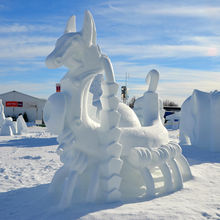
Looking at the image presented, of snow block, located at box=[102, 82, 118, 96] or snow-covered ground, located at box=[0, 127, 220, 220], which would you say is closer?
snow-covered ground, located at box=[0, 127, 220, 220]

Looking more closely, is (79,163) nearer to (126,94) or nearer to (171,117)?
(126,94)

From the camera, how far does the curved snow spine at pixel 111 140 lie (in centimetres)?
418

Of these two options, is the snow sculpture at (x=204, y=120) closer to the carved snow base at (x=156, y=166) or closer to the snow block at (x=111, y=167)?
the carved snow base at (x=156, y=166)

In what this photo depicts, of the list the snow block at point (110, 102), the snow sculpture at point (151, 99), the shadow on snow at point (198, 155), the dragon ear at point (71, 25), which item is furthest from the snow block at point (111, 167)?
the shadow on snow at point (198, 155)

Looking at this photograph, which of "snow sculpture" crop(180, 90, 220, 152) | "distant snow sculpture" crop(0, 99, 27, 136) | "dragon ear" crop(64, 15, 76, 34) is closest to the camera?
"dragon ear" crop(64, 15, 76, 34)

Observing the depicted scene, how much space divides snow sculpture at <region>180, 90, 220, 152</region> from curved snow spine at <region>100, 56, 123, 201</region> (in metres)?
7.00

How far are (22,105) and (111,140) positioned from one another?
27092mm

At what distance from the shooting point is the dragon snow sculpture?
405cm

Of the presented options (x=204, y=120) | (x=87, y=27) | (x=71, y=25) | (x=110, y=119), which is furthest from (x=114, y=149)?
(x=204, y=120)

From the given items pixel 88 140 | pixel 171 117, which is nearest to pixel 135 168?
pixel 88 140

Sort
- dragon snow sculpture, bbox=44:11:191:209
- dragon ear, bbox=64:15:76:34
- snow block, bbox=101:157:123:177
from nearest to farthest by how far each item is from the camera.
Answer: dragon snow sculpture, bbox=44:11:191:209 → snow block, bbox=101:157:123:177 → dragon ear, bbox=64:15:76:34

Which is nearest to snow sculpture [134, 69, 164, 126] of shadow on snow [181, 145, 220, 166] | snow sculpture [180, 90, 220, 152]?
shadow on snow [181, 145, 220, 166]

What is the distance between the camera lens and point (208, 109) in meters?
10.5

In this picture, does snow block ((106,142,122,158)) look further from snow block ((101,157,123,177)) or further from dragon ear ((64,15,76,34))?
dragon ear ((64,15,76,34))
